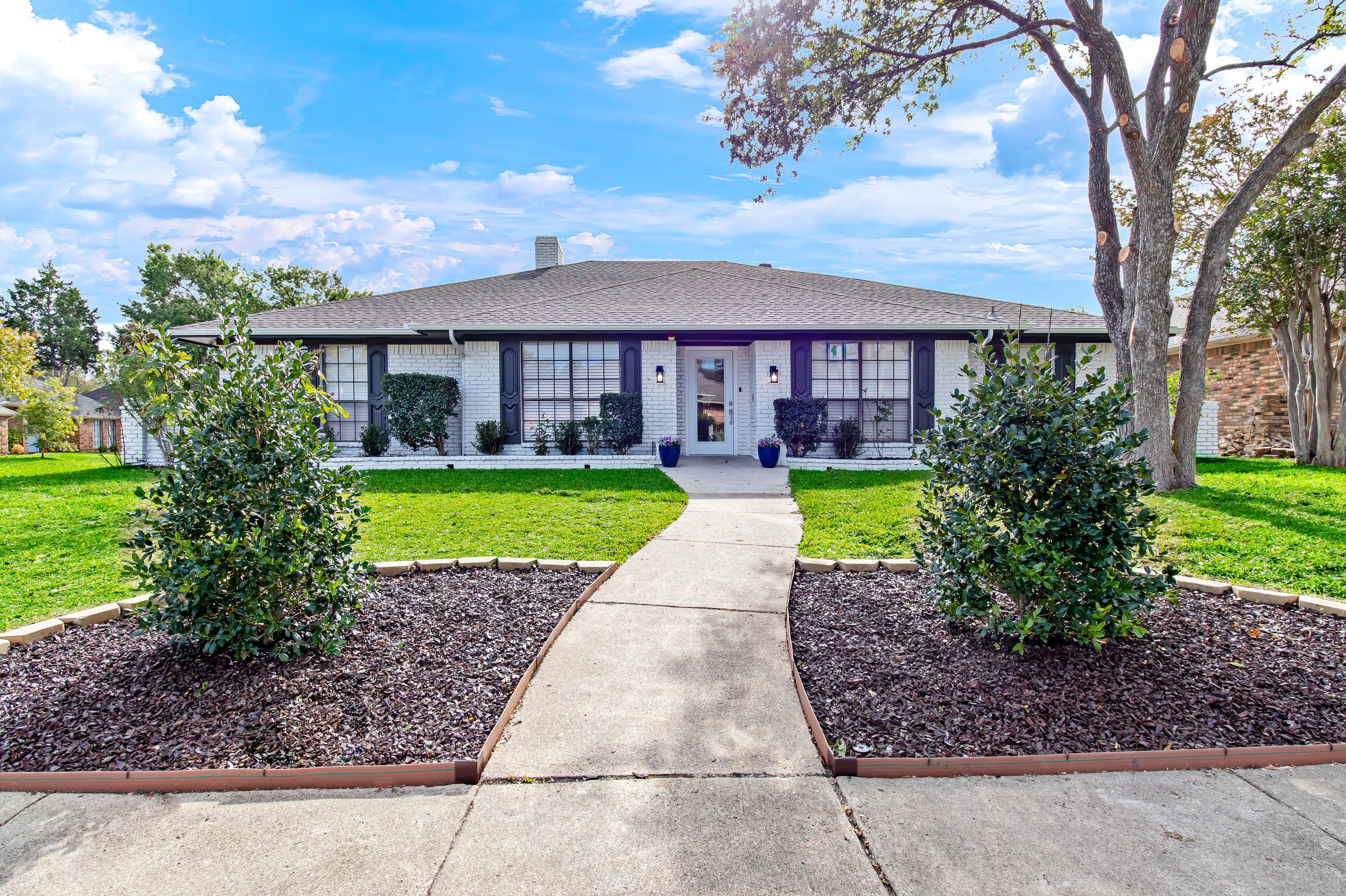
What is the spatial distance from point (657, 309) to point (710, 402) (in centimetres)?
215

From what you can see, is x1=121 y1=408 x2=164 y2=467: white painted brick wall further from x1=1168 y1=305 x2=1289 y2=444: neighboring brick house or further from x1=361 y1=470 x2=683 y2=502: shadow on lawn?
x1=1168 y1=305 x2=1289 y2=444: neighboring brick house

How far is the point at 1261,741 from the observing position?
101 inches

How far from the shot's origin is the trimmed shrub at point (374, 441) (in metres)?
12.2

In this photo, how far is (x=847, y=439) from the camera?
39.5 feet

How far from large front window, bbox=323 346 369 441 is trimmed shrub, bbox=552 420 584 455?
12.4ft

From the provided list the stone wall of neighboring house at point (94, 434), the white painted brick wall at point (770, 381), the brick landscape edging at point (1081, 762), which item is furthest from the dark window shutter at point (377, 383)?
the stone wall of neighboring house at point (94, 434)

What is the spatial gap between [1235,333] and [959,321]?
848 centimetres

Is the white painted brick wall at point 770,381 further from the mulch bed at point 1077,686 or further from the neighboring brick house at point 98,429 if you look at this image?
the neighboring brick house at point 98,429

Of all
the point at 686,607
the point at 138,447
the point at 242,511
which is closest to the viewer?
the point at 242,511

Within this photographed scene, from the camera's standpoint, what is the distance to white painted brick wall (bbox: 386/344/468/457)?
41.1ft

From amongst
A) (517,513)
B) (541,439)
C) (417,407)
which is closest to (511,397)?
(541,439)

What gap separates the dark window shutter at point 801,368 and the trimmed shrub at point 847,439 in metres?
0.83

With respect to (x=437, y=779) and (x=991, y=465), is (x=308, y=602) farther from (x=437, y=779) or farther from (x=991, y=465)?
(x=991, y=465)

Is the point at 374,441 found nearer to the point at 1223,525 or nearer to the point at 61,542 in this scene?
the point at 61,542
